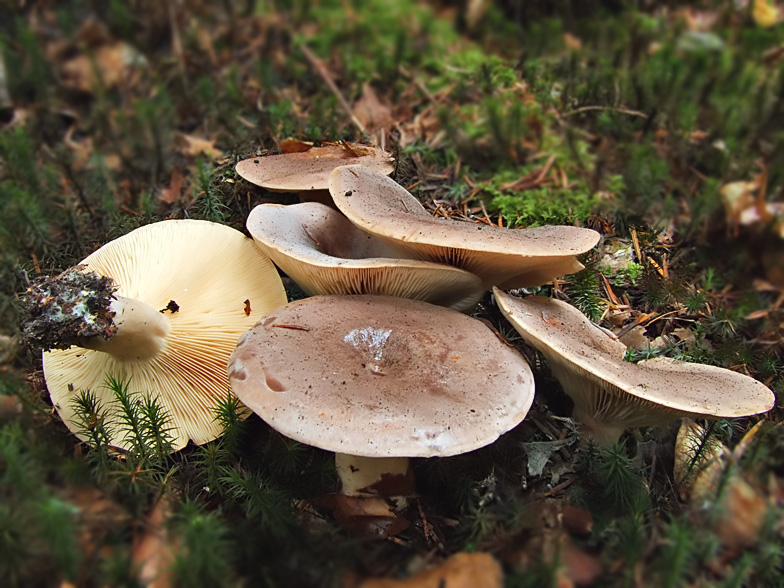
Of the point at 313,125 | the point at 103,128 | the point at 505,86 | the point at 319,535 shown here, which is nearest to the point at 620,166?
the point at 505,86

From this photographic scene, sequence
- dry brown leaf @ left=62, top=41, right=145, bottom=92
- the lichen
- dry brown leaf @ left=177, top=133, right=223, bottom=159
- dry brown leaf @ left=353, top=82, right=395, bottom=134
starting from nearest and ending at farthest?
the lichen → dry brown leaf @ left=353, top=82, right=395, bottom=134 → dry brown leaf @ left=177, top=133, right=223, bottom=159 → dry brown leaf @ left=62, top=41, right=145, bottom=92

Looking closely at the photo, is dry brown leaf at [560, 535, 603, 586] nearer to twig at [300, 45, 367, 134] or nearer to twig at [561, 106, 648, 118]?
twig at [300, 45, 367, 134]

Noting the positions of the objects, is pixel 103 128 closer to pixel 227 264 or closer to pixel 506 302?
pixel 227 264

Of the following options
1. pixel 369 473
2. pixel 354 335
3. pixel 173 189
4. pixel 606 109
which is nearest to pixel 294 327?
pixel 354 335

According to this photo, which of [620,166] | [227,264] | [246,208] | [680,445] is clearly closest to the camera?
[680,445]

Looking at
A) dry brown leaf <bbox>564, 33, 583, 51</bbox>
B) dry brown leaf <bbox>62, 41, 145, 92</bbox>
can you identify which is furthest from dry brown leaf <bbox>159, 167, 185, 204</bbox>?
dry brown leaf <bbox>564, 33, 583, 51</bbox>

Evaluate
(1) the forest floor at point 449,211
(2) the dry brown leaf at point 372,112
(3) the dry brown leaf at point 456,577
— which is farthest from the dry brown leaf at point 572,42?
(3) the dry brown leaf at point 456,577

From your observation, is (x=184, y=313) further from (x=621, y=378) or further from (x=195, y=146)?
(x=195, y=146)
